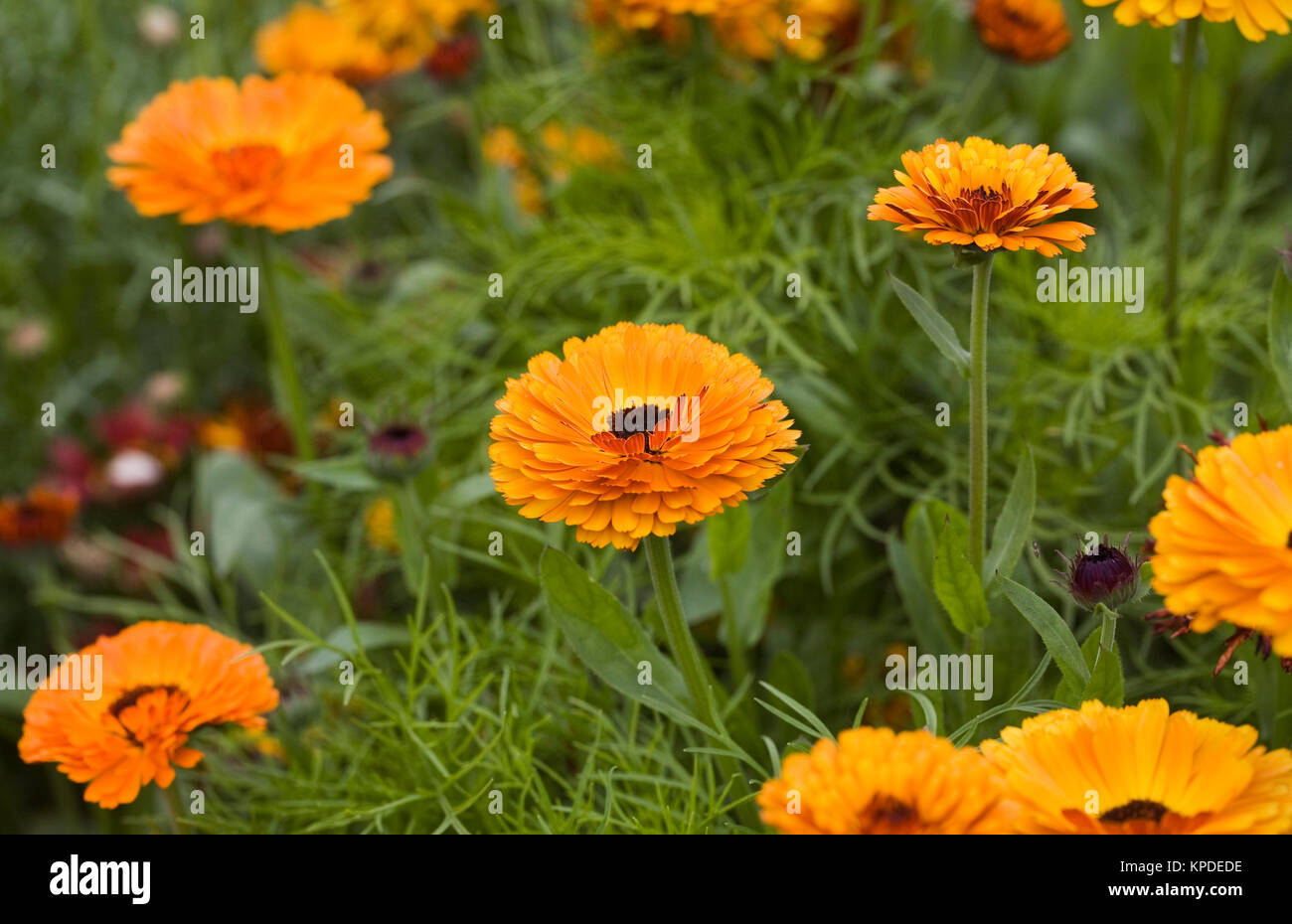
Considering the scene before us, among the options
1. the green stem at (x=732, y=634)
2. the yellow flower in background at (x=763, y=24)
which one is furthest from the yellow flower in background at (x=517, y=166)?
the green stem at (x=732, y=634)

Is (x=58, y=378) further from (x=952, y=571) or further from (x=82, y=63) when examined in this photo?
(x=952, y=571)

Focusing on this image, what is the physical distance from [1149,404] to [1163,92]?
0.36 m

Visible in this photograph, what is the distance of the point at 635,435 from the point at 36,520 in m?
0.61

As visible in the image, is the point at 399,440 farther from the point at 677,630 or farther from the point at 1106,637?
the point at 1106,637

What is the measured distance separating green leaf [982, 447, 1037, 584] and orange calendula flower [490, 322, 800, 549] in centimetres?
11

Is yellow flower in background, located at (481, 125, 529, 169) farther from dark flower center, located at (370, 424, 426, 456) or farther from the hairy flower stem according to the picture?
the hairy flower stem

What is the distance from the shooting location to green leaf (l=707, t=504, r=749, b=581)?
587 mm

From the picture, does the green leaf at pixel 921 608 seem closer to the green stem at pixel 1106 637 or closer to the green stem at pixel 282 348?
the green stem at pixel 1106 637

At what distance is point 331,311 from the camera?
98 centimetres

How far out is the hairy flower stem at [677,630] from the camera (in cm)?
48

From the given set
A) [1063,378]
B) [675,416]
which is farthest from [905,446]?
[675,416]

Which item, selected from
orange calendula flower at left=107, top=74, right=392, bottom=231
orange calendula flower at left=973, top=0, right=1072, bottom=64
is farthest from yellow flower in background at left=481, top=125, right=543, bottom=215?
orange calendula flower at left=973, top=0, right=1072, bottom=64

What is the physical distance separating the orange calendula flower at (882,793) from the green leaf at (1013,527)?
146mm

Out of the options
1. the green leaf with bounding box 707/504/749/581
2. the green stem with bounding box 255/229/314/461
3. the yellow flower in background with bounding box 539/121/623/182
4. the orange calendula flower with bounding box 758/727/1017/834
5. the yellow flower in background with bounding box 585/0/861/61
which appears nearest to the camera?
the orange calendula flower with bounding box 758/727/1017/834
